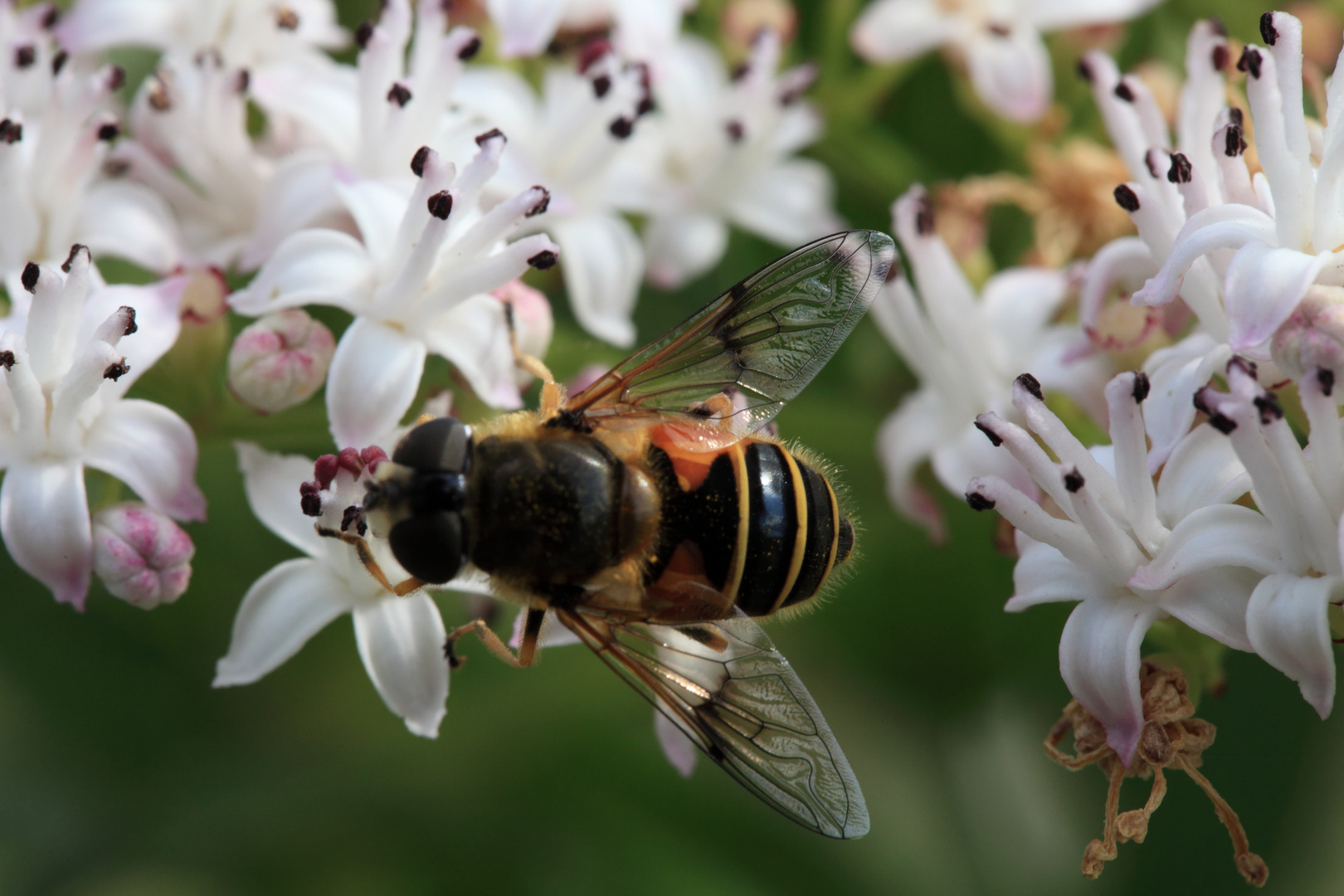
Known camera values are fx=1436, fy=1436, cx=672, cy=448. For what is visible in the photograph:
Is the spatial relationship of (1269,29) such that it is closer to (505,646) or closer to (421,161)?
(421,161)

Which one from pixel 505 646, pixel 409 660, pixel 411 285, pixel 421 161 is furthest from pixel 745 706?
pixel 421 161

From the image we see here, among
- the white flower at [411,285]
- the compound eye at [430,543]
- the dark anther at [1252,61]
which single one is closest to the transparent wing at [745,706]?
the compound eye at [430,543]

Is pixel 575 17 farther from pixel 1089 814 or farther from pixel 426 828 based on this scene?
pixel 1089 814

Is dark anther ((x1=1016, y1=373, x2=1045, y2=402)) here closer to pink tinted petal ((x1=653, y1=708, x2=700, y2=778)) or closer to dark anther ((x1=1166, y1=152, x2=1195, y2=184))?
dark anther ((x1=1166, y1=152, x2=1195, y2=184))

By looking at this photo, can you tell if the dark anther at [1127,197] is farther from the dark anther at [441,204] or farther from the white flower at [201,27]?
the white flower at [201,27]

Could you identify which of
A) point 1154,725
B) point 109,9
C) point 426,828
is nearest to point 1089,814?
point 1154,725

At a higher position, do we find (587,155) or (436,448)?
(587,155)

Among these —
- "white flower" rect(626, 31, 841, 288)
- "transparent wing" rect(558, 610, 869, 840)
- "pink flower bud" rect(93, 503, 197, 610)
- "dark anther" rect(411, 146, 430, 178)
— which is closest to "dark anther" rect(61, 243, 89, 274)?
"pink flower bud" rect(93, 503, 197, 610)
